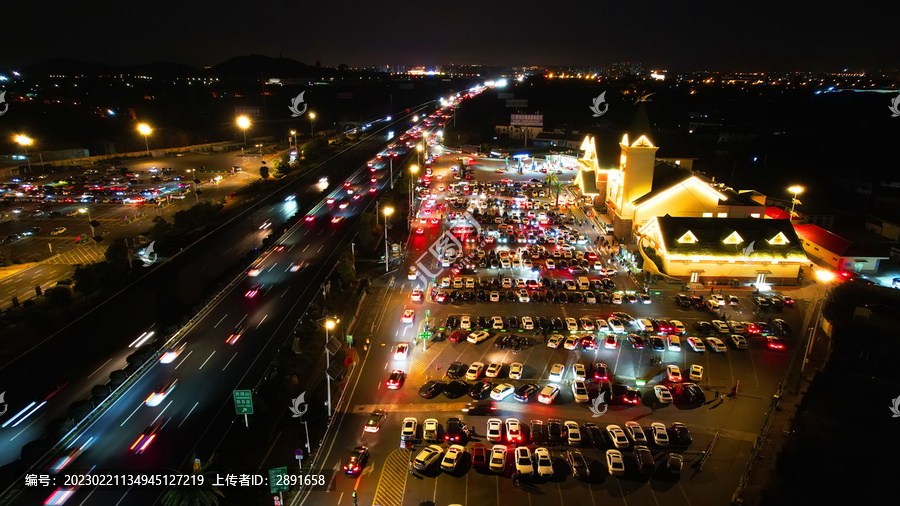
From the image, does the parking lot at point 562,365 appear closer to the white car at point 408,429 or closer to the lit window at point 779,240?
the white car at point 408,429

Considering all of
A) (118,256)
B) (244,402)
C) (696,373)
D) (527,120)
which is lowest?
(696,373)

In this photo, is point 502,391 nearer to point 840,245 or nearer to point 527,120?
point 840,245

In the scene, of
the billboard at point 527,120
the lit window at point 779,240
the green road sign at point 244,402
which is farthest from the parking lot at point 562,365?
the billboard at point 527,120

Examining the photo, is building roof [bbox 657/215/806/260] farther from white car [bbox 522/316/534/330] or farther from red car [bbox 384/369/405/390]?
red car [bbox 384/369/405/390]

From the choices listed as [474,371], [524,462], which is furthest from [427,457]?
[474,371]

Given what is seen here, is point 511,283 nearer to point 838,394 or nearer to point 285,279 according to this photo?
point 285,279
